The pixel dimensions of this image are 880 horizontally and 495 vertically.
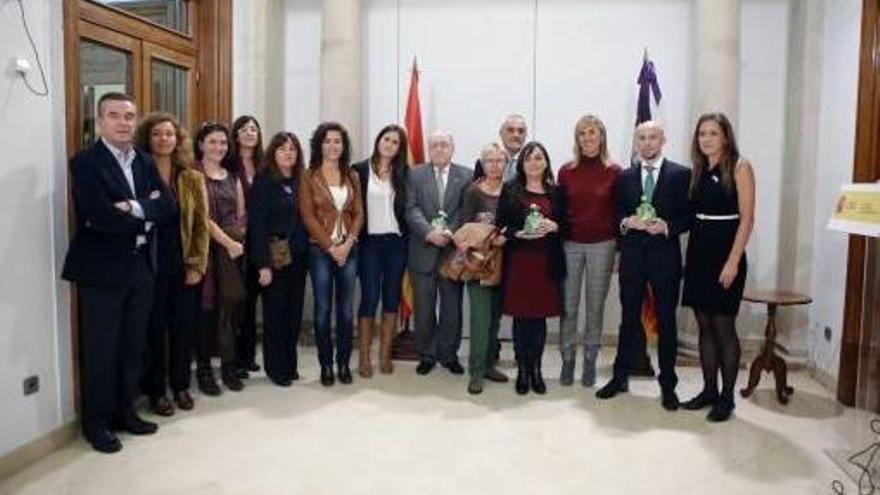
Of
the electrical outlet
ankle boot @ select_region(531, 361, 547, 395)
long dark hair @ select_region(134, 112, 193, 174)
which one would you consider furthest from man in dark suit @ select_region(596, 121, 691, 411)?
the electrical outlet

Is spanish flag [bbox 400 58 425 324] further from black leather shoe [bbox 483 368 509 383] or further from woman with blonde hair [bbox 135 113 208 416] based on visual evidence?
woman with blonde hair [bbox 135 113 208 416]

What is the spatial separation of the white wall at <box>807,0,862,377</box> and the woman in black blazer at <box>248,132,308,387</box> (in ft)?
10.2

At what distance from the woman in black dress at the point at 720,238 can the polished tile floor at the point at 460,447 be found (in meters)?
0.41

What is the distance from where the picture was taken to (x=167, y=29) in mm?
4414

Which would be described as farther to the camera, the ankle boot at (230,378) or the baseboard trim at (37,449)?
the ankle boot at (230,378)

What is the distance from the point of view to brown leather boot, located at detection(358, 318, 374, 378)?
13.7ft

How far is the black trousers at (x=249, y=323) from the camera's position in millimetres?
4043

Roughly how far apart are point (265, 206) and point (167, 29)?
155 centimetres

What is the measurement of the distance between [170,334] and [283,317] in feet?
2.13

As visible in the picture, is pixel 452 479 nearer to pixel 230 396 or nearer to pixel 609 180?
pixel 230 396

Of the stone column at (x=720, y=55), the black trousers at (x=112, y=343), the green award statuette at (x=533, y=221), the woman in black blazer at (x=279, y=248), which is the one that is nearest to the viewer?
the black trousers at (x=112, y=343)

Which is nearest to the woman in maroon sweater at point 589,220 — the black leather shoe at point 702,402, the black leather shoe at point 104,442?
the black leather shoe at point 702,402

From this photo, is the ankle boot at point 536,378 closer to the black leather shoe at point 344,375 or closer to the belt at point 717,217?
the black leather shoe at point 344,375

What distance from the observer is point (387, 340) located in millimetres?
4246
